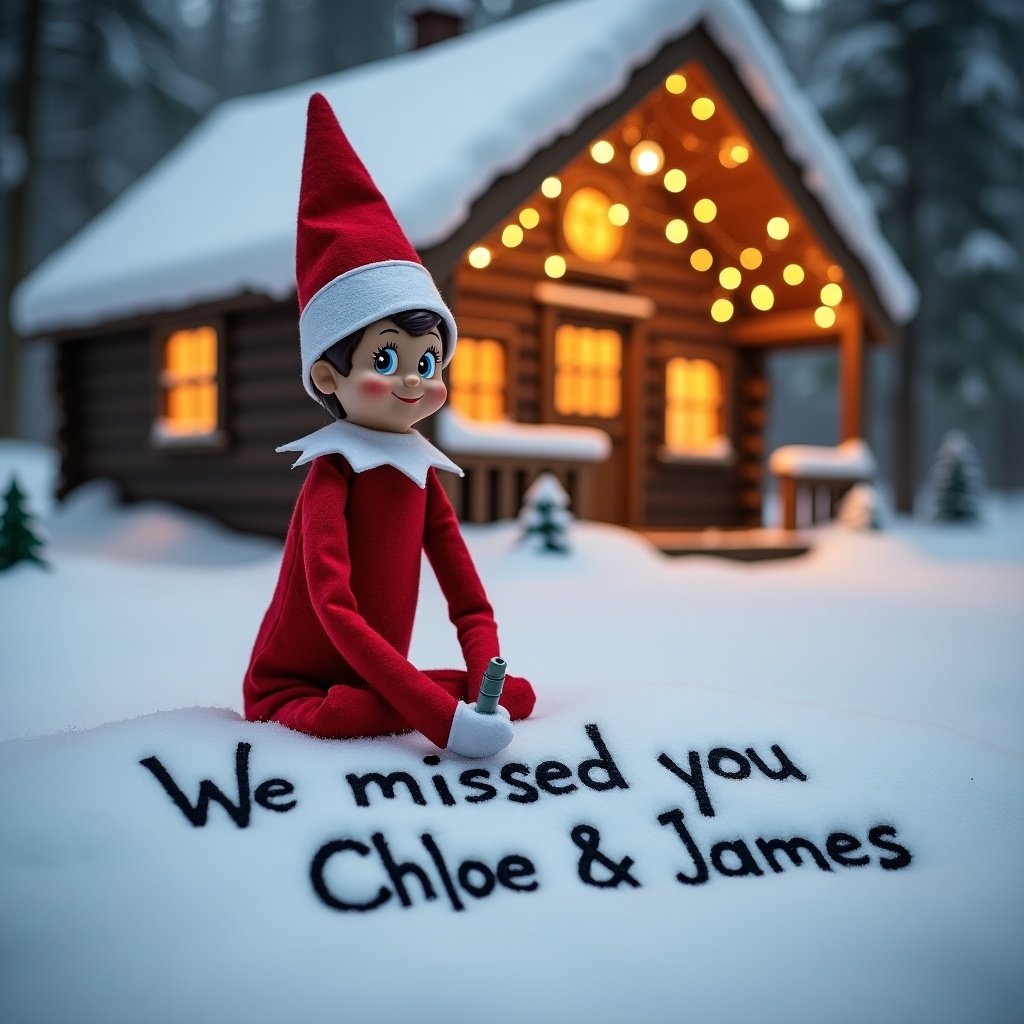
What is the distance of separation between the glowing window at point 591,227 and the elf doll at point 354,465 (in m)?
6.60

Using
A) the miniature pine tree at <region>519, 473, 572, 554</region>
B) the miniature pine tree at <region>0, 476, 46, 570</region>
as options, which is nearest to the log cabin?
the miniature pine tree at <region>519, 473, 572, 554</region>

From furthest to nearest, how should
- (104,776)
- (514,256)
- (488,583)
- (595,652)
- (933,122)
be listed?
(933,122) < (514,256) < (488,583) < (595,652) < (104,776)

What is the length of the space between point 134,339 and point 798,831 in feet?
31.0

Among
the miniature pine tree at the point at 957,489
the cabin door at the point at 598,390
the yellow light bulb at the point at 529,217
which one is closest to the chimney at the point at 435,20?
the yellow light bulb at the point at 529,217

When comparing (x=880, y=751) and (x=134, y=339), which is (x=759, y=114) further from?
(x=880, y=751)

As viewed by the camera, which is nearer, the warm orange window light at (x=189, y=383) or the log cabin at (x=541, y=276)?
the log cabin at (x=541, y=276)

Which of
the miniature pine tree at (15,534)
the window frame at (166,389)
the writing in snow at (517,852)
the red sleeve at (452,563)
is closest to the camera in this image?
the writing in snow at (517,852)

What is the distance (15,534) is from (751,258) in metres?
7.52

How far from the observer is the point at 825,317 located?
10195mm

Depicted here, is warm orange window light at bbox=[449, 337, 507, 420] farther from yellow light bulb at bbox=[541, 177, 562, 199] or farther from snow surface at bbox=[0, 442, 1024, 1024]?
snow surface at bbox=[0, 442, 1024, 1024]

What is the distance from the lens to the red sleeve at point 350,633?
242cm

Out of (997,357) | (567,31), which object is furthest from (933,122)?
(567,31)

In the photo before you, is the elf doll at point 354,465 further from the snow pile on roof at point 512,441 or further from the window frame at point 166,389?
the window frame at point 166,389

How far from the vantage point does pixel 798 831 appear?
2395mm
